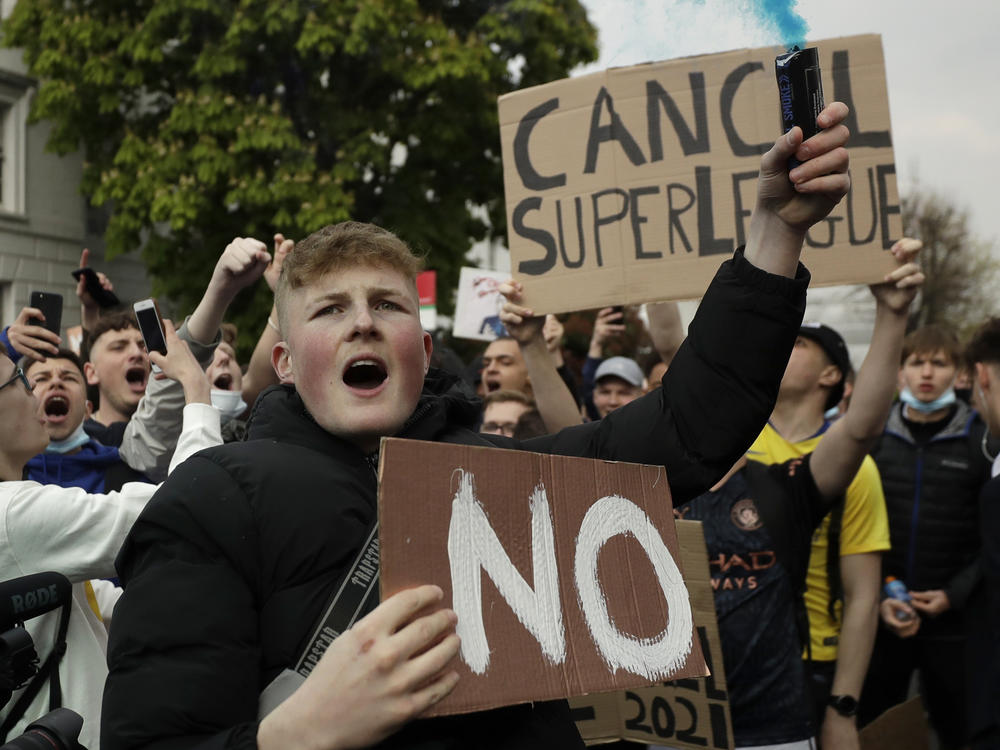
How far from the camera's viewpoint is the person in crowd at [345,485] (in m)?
1.26

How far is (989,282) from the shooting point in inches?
1483

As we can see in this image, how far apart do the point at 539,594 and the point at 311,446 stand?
1.40ft

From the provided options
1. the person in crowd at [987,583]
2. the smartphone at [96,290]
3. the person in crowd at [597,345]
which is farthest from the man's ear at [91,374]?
the person in crowd at [987,583]

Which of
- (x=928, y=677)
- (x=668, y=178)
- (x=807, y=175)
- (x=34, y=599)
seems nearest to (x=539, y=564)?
(x=807, y=175)

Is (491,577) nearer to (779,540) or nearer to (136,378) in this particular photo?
(779,540)

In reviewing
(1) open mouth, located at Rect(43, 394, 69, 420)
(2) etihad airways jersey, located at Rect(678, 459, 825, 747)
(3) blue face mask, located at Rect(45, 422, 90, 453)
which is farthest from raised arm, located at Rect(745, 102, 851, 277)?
(1) open mouth, located at Rect(43, 394, 69, 420)

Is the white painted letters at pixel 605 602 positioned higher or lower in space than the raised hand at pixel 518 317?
lower

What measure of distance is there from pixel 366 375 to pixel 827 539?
7.03ft

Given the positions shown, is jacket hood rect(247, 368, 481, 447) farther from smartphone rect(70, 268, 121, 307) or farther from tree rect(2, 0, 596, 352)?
tree rect(2, 0, 596, 352)

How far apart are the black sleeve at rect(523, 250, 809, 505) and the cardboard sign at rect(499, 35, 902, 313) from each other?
65.3 inches

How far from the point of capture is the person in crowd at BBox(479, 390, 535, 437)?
14.7 feet

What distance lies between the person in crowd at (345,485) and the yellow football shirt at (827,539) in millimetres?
1796

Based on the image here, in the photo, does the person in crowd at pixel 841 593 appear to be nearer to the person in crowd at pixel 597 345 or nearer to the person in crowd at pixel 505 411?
the person in crowd at pixel 505 411

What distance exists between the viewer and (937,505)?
4531mm
